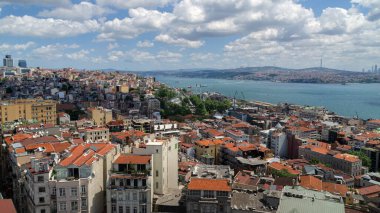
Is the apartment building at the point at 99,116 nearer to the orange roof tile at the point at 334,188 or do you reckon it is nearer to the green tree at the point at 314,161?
the green tree at the point at 314,161

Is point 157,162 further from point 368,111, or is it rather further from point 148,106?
point 368,111

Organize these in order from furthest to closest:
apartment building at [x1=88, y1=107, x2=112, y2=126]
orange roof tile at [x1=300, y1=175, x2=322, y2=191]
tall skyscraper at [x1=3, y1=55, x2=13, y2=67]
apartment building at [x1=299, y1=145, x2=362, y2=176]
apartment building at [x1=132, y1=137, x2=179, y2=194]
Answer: tall skyscraper at [x1=3, y1=55, x2=13, y2=67]
apartment building at [x1=88, y1=107, x2=112, y2=126]
apartment building at [x1=299, y1=145, x2=362, y2=176]
orange roof tile at [x1=300, y1=175, x2=322, y2=191]
apartment building at [x1=132, y1=137, x2=179, y2=194]

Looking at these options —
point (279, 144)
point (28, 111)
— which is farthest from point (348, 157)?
point (28, 111)

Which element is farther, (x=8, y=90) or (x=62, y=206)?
(x=8, y=90)

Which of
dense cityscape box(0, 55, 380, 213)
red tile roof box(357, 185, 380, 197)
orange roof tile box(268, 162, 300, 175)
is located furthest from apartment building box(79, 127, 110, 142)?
red tile roof box(357, 185, 380, 197)

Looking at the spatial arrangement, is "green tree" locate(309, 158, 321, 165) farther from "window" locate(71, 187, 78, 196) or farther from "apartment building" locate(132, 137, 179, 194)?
"window" locate(71, 187, 78, 196)

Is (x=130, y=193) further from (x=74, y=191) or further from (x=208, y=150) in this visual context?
(x=208, y=150)
